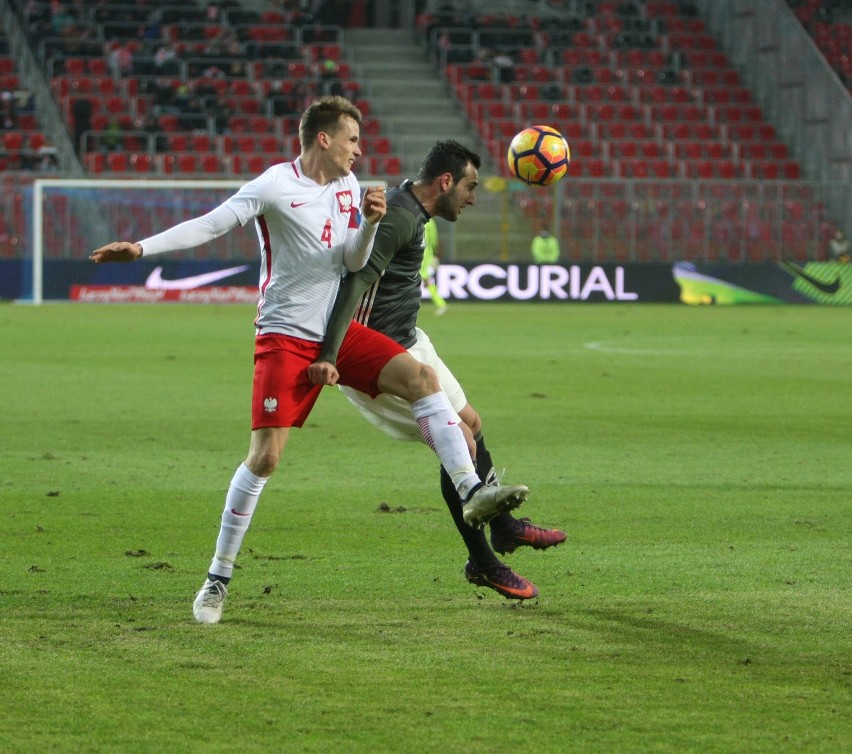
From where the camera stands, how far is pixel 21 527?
729 centimetres

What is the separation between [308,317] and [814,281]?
98.7 ft

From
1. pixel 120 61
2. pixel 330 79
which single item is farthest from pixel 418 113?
pixel 120 61

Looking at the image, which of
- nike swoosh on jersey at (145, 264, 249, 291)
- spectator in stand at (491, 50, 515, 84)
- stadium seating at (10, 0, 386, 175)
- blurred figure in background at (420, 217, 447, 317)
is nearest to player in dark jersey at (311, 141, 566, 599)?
blurred figure in background at (420, 217, 447, 317)

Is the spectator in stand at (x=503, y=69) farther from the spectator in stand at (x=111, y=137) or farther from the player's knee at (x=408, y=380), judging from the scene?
the player's knee at (x=408, y=380)


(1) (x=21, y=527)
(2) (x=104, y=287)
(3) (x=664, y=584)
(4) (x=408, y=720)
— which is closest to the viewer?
(4) (x=408, y=720)

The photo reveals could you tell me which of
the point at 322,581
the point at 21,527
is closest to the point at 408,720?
the point at 322,581

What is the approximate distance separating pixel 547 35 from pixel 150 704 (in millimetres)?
38686

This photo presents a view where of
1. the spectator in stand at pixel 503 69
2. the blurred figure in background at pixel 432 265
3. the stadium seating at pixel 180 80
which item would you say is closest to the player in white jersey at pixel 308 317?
the blurred figure in background at pixel 432 265

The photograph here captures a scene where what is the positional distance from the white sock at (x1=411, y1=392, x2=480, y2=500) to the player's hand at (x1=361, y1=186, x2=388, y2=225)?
72cm

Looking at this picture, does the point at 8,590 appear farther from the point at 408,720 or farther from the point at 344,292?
the point at 408,720

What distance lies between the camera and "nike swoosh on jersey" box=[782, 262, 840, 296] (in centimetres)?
3430

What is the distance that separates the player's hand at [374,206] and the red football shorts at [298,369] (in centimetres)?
51

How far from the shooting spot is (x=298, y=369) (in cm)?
572

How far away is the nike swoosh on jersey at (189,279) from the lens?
32312 mm
